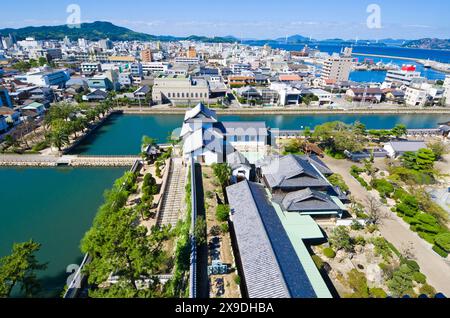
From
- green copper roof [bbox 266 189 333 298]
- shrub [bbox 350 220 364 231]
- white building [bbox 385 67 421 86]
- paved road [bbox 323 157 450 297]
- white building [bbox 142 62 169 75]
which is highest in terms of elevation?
white building [bbox 142 62 169 75]

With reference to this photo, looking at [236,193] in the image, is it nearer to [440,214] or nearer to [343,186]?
[343,186]

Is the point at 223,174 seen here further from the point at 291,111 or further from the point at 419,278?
the point at 291,111

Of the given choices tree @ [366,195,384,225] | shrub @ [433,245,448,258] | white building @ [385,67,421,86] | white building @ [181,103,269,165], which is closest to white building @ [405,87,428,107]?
white building @ [385,67,421,86]

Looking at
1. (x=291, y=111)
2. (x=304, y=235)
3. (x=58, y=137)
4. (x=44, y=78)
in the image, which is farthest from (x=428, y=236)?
(x=44, y=78)

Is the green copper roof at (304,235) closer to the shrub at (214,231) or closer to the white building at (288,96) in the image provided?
the shrub at (214,231)

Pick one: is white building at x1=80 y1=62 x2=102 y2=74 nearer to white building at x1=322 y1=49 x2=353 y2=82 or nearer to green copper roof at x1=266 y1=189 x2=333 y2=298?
white building at x1=322 y1=49 x2=353 y2=82

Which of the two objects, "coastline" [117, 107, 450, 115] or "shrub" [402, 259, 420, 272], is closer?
"shrub" [402, 259, 420, 272]
